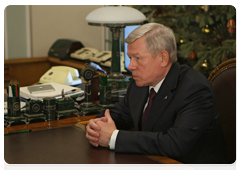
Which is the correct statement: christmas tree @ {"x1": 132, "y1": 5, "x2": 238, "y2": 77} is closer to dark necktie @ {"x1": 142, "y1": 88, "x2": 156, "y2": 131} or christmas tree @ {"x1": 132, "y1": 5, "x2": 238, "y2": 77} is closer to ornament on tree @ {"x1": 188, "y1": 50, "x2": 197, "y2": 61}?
ornament on tree @ {"x1": 188, "y1": 50, "x2": 197, "y2": 61}

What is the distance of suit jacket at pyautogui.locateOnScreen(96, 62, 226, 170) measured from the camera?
4.71ft

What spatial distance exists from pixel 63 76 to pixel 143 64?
1.43m

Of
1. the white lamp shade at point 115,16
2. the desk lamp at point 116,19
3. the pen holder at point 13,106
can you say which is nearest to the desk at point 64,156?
the pen holder at point 13,106

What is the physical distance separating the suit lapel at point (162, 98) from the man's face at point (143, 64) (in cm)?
6

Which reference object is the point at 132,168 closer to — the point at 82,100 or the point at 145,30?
the point at 145,30

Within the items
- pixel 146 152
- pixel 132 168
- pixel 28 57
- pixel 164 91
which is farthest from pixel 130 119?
pixel 28 57

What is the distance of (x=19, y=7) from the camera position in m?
5.05

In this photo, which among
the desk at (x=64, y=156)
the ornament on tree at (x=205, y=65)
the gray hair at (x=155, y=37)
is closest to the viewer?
the desk at (x=64, y=156)

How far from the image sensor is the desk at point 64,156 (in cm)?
130

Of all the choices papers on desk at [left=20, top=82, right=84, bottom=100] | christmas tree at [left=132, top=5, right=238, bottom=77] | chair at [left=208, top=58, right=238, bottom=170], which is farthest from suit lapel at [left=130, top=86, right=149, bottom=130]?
christmas tree at [left=132, top=5, right=238, bottom=77]

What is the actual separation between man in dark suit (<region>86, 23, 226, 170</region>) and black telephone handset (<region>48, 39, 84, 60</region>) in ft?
10.3

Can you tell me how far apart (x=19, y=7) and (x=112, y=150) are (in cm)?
420

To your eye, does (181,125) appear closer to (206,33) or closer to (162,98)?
(162,98)

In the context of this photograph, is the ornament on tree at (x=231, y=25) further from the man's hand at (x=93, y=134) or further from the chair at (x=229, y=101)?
the man's hand at (x=93, y=134)
